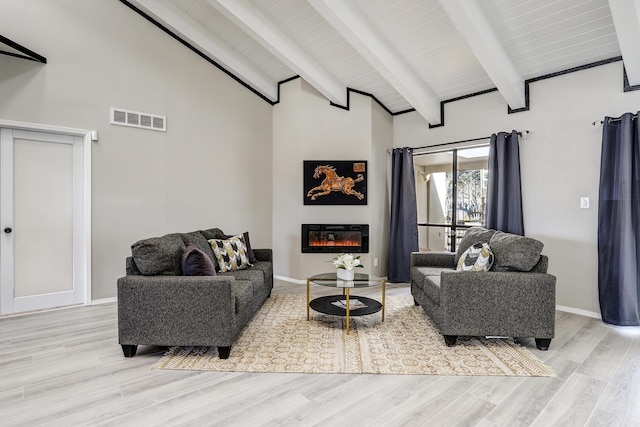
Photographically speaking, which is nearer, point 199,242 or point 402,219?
point 199,242

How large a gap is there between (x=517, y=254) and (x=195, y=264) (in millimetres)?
2629

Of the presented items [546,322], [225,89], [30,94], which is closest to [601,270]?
[546,322]

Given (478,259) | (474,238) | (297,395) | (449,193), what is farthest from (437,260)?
(297,395)

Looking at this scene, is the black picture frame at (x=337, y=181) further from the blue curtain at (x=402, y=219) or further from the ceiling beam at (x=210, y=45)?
the ceiling beam at (x=210, y=45)

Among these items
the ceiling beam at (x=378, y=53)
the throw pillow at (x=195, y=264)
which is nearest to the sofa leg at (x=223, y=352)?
the throw pillow at (x=195, y=264)

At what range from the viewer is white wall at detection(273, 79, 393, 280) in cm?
519

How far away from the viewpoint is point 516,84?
3979mm

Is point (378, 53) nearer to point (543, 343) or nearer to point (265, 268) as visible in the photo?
point (265, 268)

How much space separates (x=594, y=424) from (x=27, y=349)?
391 cm

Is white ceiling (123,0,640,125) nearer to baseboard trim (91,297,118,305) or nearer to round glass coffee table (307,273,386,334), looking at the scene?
round glass coffee table (307,273,386,334)

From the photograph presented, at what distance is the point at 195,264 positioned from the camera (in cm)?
277

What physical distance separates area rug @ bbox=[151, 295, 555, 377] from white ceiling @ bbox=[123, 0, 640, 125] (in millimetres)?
2817

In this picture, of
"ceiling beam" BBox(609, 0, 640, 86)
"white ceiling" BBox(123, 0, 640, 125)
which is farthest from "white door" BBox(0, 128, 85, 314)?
"ceiling beam" BBox(609, 0, 640, 86)

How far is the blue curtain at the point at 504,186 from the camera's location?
13.6ft
